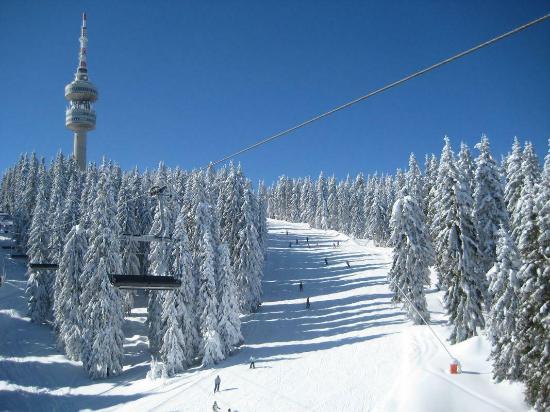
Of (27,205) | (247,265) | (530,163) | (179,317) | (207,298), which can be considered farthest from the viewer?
(27,205)

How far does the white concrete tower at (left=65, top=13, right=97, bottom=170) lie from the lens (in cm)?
12088

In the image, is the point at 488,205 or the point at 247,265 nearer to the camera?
the point at 488,205

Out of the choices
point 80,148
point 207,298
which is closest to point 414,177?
point 207,298

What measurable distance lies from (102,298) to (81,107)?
97941 millimetres

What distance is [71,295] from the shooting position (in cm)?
4291

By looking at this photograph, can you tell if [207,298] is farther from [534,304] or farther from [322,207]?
[322,207]

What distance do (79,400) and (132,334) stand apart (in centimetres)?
1503

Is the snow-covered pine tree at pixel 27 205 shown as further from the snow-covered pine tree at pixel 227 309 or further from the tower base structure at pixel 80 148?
the snow-covered pine tree at pixel 227 309

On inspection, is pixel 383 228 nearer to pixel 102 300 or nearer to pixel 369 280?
pixel 369 280

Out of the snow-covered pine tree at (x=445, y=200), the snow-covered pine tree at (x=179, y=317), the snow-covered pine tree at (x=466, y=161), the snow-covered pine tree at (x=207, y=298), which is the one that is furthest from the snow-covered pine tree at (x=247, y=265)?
the snow-covered pine tree at (x=466, y=161)

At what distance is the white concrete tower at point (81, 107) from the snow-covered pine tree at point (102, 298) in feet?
272

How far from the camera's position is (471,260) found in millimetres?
33750

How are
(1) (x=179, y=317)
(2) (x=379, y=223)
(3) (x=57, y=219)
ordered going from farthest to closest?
(2) (x=379, y=223) < (3) (x=57, y=219) < (1) (x=179, y=317)

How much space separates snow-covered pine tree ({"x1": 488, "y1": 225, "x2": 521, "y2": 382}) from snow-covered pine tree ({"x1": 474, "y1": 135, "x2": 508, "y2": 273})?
12.6 m
